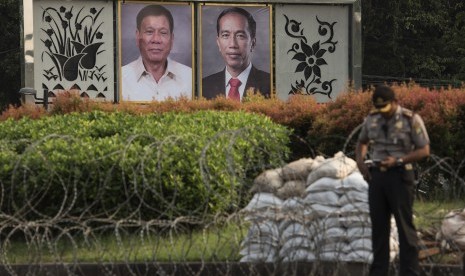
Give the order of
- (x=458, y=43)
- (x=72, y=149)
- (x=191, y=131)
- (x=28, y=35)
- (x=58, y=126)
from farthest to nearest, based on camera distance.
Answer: (x=458, y=43), (x=28, y=35), (x=58, y=126), (x=191, y=131), (x=72, y=149)

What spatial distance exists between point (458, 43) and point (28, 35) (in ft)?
69.2

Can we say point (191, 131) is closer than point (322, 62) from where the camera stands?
Yes

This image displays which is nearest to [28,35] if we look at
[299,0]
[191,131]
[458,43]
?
[299,0]

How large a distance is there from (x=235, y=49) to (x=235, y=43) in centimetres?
14

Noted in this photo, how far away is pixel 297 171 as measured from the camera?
14.2 metres

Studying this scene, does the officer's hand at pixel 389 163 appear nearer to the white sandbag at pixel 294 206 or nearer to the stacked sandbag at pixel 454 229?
the white sandbag at pixel 294 206

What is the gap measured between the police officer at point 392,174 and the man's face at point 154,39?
1660 centimetres

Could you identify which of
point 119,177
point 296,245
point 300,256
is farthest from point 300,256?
point 119,177

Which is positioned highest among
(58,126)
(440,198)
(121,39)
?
(121,39)

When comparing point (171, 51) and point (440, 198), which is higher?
point (171, 51)

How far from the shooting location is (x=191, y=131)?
16.4 meters

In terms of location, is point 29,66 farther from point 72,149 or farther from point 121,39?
point 72,149

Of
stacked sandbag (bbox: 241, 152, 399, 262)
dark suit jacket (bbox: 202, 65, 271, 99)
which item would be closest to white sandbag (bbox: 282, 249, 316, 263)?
stacked sandbag (bbox: 241, 152, 399, 262)

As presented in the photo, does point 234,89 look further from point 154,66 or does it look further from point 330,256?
point 330,256
